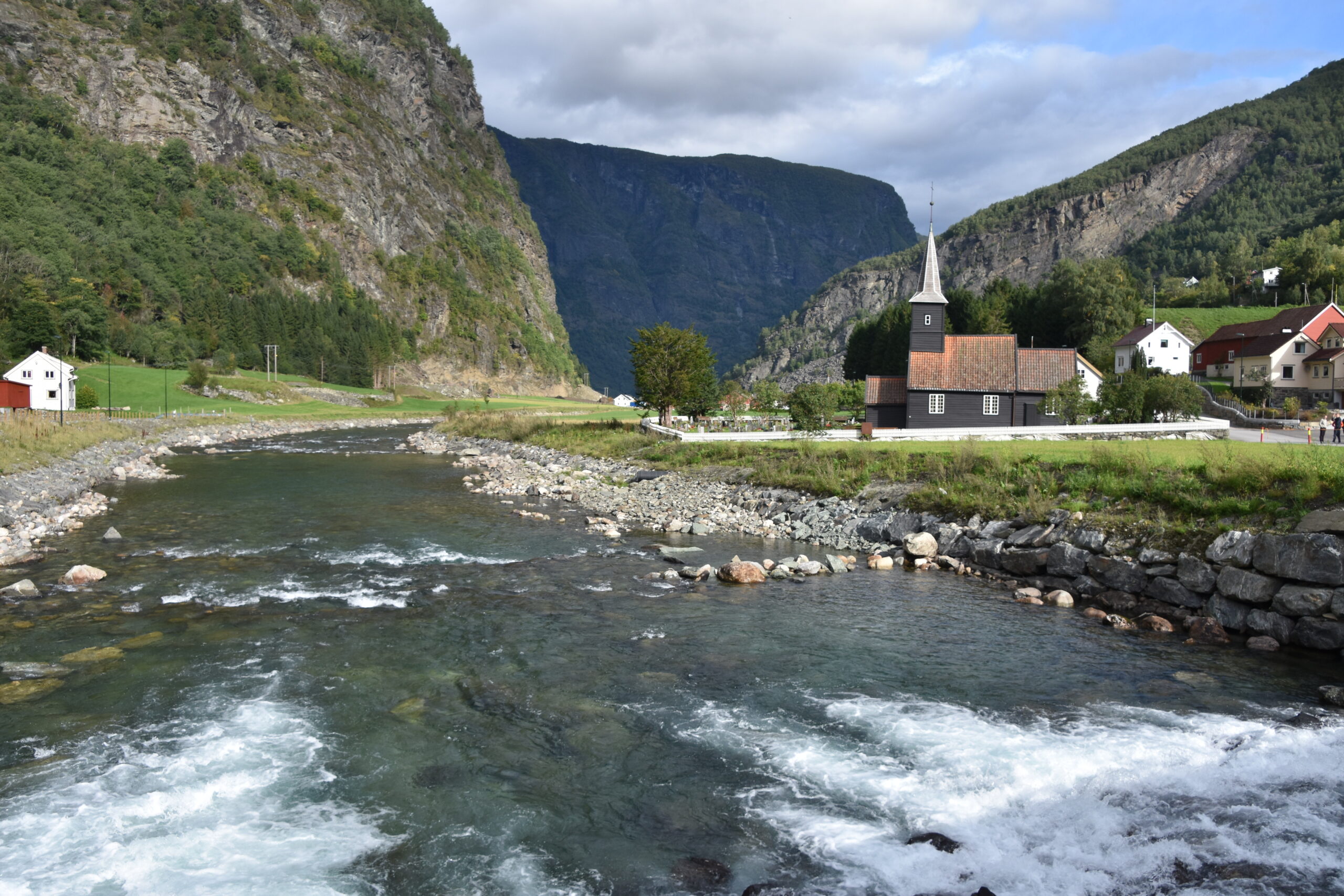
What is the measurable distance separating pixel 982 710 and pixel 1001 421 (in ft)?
140

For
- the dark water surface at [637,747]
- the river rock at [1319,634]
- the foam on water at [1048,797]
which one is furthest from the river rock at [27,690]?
the river rock at [1319,634]

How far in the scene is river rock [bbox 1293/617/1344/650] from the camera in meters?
14.8

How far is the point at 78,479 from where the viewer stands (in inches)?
1412

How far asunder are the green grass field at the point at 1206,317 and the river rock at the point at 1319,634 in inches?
3647

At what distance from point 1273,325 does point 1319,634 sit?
87.8 metres

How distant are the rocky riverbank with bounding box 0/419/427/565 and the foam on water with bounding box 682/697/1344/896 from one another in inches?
839

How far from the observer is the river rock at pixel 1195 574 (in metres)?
17.3

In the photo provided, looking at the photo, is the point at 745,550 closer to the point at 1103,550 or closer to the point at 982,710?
the point at 1103,550

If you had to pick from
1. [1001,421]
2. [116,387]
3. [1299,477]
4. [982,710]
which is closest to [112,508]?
[982,710]

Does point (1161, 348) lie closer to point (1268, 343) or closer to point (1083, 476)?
point (1268, 343)

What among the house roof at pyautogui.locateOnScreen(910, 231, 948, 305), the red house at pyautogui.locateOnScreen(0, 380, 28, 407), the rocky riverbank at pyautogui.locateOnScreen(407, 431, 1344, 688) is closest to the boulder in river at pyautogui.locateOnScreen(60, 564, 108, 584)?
the rocky riverbank at pyautogui.locateOnScreen(407, 431, 1344, 688)

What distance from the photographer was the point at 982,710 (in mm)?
12359

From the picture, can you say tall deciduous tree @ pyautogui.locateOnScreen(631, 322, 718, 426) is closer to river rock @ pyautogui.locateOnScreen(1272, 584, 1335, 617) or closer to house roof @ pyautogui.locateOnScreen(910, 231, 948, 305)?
house roof @ pyautogui.locateOnScreen(910, 231, 948, 305)

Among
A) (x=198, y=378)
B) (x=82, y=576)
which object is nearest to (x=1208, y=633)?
(x=82, y=576)
